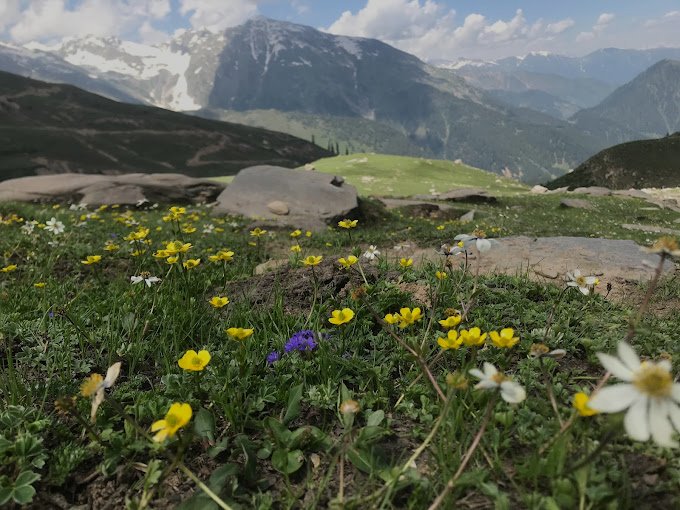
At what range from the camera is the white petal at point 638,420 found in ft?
4.13

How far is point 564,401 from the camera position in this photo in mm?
2627

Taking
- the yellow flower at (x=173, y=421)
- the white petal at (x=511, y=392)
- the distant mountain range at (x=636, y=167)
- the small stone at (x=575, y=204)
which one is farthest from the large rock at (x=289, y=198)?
the distant mountain range at (x=636, y=167)

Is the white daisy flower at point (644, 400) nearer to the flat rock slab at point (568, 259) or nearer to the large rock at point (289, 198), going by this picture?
the flat rock slab at point (568, 259)

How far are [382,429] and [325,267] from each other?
328 centimetres

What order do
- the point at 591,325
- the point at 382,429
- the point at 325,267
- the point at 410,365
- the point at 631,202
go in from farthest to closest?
the point at 631,202
the point at 325,267
the point at 591,325
the point at 410,365
the point at 382,429

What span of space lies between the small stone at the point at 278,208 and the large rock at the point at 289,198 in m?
0.11

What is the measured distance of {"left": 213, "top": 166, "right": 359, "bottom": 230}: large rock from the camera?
16.6m

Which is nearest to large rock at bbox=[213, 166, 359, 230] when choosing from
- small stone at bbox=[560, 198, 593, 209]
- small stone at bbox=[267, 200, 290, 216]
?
small stone at bbox=[267, 200, 290, 216]

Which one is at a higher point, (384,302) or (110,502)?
(384,302)

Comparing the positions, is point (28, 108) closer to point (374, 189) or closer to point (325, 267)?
point (374, 189)

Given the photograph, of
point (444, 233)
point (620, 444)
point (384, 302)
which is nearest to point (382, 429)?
point (620, 444)

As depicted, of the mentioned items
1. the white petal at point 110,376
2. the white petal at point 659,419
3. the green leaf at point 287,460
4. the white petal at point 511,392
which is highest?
the white petal at point 659,419

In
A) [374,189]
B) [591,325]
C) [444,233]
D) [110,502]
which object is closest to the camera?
[110,502]

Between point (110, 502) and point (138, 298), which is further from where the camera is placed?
point (138, 298)
